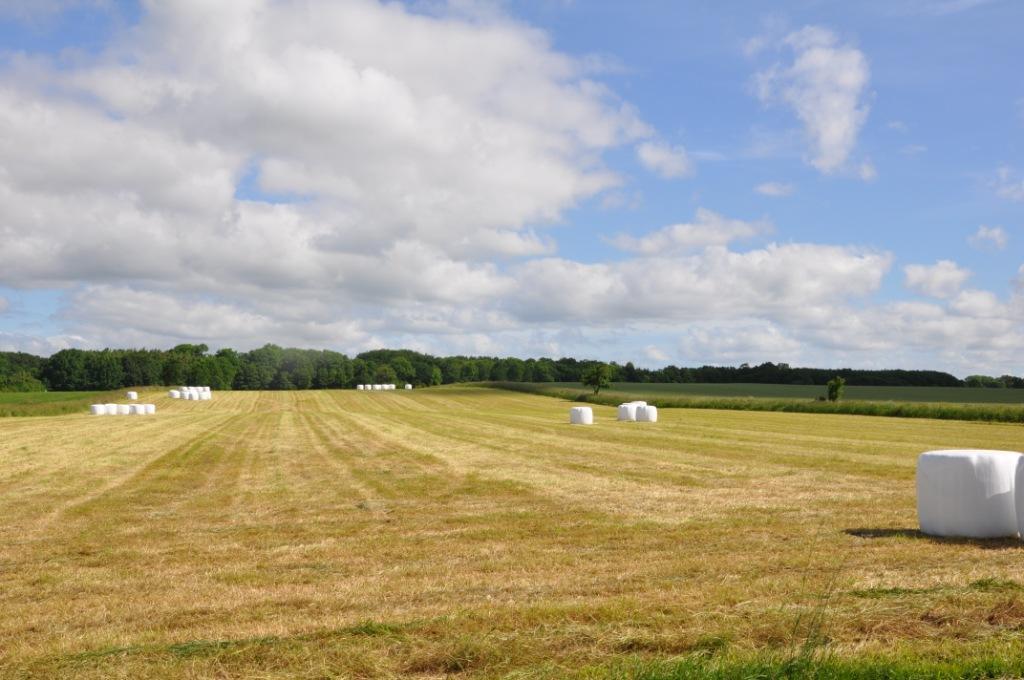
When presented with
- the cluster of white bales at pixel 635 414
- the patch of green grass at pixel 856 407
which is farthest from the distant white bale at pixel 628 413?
the patch of green grass at pixel 856 407

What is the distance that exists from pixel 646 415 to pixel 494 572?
3984 cm

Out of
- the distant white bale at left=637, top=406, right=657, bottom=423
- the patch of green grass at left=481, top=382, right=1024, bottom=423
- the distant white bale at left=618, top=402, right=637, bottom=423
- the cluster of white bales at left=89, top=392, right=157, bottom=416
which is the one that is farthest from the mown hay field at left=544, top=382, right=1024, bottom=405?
the cluster of white bales at left=89, top=392, right=157, bottom=416

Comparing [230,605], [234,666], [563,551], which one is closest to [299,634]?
[234,666]

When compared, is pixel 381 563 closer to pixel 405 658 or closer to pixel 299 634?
pixel 299 634

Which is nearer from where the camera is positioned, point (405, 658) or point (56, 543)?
point (405, 658)

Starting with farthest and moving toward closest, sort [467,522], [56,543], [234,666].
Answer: [467,522] < [56,543] < [234,666]

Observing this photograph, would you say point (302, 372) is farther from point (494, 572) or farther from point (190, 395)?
point (494, 572)

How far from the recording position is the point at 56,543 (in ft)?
44.9

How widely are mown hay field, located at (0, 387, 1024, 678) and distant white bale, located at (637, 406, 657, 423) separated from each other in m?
23.5

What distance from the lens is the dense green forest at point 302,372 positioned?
411 feet

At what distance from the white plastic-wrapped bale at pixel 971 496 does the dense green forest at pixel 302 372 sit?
109828 millimetres

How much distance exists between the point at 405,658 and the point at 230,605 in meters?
3.29

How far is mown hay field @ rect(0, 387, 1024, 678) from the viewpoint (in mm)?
6887

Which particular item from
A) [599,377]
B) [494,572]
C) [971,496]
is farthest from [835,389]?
[494,572]
